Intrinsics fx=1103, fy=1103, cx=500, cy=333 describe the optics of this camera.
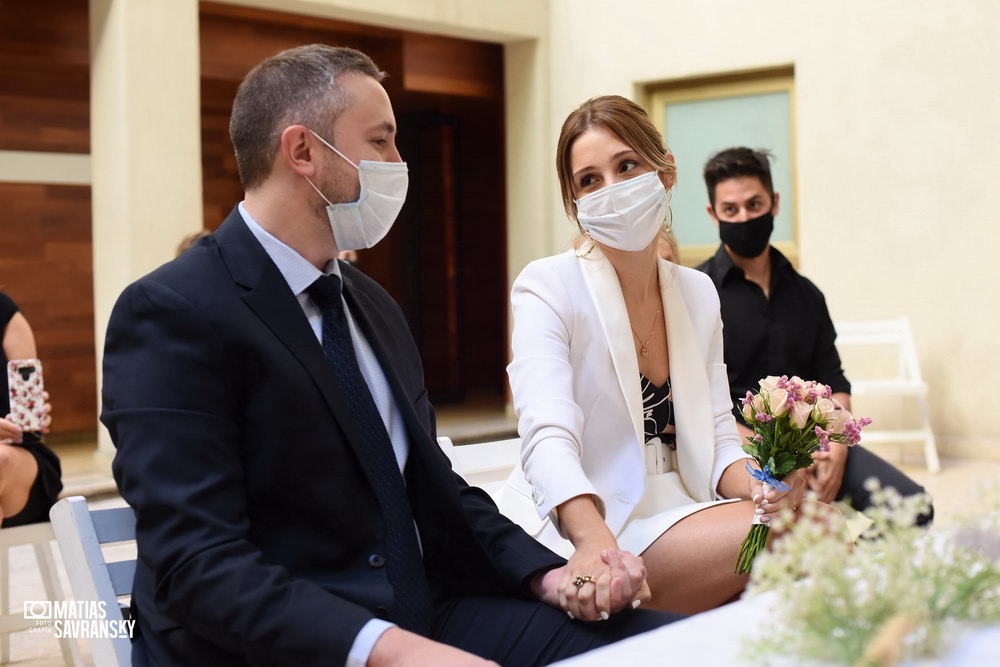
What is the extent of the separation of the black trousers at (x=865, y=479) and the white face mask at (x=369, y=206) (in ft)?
6.18

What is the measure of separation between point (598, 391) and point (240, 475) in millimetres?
948

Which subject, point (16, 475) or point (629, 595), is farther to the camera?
point (16, 475)

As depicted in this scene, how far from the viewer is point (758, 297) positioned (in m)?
3.75

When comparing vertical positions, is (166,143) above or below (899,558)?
above

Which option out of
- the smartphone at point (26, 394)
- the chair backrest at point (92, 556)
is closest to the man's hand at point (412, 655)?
the chair backrest at point (92, 556)

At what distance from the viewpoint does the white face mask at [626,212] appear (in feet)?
8.14

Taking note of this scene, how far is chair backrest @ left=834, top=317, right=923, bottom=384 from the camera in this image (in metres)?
7.51

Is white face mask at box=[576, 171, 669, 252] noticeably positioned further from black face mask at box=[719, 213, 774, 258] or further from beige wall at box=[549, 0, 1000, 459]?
beige wall at box=[549, 0, 1000, 459]

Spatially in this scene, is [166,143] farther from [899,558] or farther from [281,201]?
[899,558]

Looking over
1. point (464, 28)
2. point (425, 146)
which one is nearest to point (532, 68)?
point (464, 28)

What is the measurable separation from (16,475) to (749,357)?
232cm

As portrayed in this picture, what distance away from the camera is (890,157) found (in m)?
7.80

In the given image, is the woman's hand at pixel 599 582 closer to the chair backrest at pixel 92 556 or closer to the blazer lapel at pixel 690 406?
the blazer lapel at pixel 690 406

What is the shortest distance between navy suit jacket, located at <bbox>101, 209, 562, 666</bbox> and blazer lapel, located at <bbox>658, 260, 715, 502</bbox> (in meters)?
0.61
